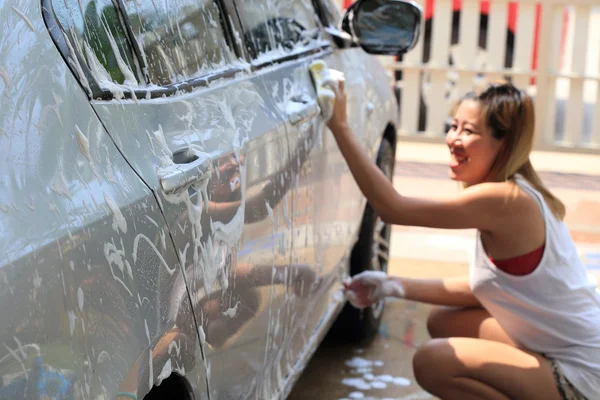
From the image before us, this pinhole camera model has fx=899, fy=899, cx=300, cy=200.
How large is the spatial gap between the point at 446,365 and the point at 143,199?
5.63ft

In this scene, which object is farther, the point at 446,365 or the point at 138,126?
the point at 446,365

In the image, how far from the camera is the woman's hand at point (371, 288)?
3275mm

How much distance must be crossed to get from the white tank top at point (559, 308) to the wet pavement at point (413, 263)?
2.41 feet

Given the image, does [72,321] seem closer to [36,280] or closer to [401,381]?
[36,280]

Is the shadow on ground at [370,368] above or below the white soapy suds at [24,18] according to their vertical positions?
below

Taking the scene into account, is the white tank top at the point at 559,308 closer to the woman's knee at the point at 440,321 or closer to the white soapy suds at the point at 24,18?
the woman's knee at the point at 440,321

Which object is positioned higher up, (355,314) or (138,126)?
(138,126)

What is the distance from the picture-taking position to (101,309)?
1.23m

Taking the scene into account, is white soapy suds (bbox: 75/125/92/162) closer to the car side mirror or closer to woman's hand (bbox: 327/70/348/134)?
woman's hand (bbox: 327/70/348/134)

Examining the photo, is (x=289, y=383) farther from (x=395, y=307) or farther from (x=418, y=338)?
(x=395, y=307)

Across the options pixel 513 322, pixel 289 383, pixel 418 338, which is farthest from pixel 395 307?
pixel 289 383

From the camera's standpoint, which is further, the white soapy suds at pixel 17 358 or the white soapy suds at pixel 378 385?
the white soapy suds at pixel 378 385

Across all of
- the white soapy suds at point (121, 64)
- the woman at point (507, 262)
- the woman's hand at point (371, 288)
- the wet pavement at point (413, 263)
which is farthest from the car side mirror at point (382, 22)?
the white soapy suds at point (121, 64)

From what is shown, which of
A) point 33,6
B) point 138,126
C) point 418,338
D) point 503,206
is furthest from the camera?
point 418,338
